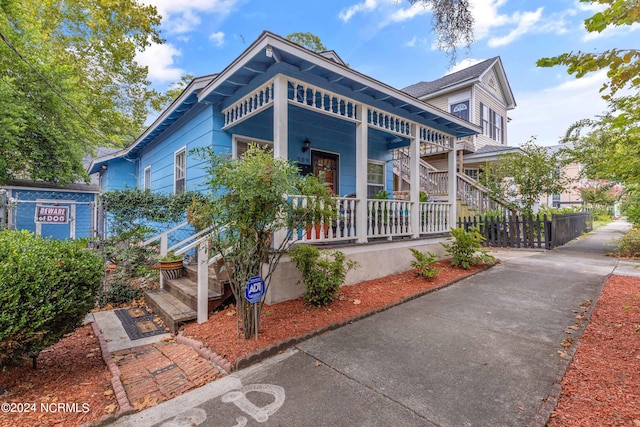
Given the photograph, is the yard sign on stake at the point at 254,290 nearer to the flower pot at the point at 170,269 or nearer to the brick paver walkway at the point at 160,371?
the brick paver walkway at the point at 160,371

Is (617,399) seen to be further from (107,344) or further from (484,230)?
(484,230)

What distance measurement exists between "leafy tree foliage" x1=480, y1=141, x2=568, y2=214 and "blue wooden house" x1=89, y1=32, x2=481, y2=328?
3.82 m

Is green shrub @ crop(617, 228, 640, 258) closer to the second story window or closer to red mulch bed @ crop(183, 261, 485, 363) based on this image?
red mulch bed @ crop(183, 261, 485, 363)

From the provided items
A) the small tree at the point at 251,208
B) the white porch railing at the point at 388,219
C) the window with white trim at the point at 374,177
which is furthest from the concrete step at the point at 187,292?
the window with white trim at the point at 374,177

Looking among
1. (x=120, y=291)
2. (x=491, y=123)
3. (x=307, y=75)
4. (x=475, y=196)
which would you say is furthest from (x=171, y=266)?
(x=491, y=123)

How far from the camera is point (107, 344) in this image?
128 inches

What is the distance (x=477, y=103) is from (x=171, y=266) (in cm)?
1491

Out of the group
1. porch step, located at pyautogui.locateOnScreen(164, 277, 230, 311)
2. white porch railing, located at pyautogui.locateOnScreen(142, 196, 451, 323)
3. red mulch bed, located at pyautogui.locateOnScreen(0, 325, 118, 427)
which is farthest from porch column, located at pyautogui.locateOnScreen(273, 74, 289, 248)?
red mulch bed, located at pyautogui.locateOnScreen(0, 325, 118, 427)

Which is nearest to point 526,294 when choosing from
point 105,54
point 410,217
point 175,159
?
point 410,217

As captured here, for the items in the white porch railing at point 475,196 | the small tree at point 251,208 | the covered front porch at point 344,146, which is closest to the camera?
the small tree at point 251,208

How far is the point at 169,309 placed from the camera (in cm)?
396

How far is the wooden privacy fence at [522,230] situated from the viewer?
30.7 feet

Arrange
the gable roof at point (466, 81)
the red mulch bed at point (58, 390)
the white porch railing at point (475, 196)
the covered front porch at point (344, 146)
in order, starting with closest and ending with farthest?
the red mulch bed at point (58, 390) < the covered front porch at point (344, 146) < the white porch railing at point (475, 196) < the gable roof at point (466, 81)

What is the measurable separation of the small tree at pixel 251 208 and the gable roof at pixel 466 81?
13.9 metres
